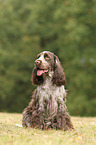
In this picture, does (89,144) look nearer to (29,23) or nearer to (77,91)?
(77,91)

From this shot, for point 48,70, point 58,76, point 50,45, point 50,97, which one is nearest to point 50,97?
point 50,97

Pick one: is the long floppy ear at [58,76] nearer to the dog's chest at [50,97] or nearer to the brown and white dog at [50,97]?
the brown and white dog at [50,97]

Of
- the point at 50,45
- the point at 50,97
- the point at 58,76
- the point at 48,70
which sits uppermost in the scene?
the point at 50,45

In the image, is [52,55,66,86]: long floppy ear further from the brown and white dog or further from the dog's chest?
the dog's chest

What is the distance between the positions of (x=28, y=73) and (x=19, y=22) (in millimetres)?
4814

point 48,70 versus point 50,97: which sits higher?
point 48,70

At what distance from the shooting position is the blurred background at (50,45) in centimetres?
2123

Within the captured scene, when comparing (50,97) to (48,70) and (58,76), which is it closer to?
(58,76)

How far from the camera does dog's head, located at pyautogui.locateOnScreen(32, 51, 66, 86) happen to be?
6457 mm

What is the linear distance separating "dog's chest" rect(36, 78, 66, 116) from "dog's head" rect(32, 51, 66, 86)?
0.40ft

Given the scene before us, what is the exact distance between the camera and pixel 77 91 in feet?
73.4

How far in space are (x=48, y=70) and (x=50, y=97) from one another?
0.60m

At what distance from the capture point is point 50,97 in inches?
260

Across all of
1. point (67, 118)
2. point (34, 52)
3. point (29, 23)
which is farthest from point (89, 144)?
point (29, 23)
